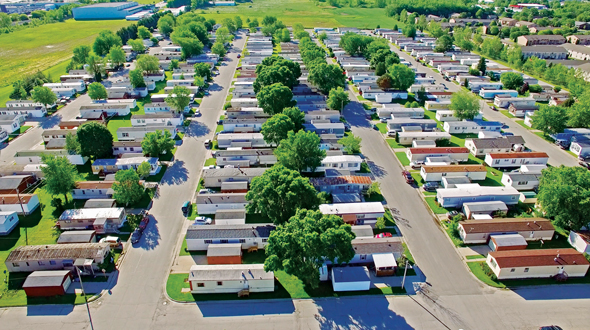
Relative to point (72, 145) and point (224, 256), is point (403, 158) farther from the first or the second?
point (72, 145)

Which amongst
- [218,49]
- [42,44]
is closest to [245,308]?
[218,49]

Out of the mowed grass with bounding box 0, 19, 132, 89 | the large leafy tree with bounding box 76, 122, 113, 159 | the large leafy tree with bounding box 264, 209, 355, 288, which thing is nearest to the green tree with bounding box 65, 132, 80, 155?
the large leafy tree with bounding box 76, 122, 113, 159

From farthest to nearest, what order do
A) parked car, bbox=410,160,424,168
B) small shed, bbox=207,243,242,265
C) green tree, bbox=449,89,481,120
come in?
1. green tree, bbox=449,89,481,120
2. parked car, bbox=410,160,424,168
3. small shed, bbox=207,243,242,265

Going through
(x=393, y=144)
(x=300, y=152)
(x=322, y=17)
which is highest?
(x=322, y=17)

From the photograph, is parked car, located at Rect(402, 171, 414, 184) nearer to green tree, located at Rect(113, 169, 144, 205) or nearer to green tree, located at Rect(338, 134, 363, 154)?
green tree, located at Rect(338, 134, 363, 154)

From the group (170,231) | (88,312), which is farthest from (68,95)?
(88,312)

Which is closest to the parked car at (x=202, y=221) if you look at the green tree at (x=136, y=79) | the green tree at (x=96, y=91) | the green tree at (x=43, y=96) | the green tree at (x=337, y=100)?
the green tree at (x=337, y=100)

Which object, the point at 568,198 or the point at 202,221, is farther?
the point at 202,221
